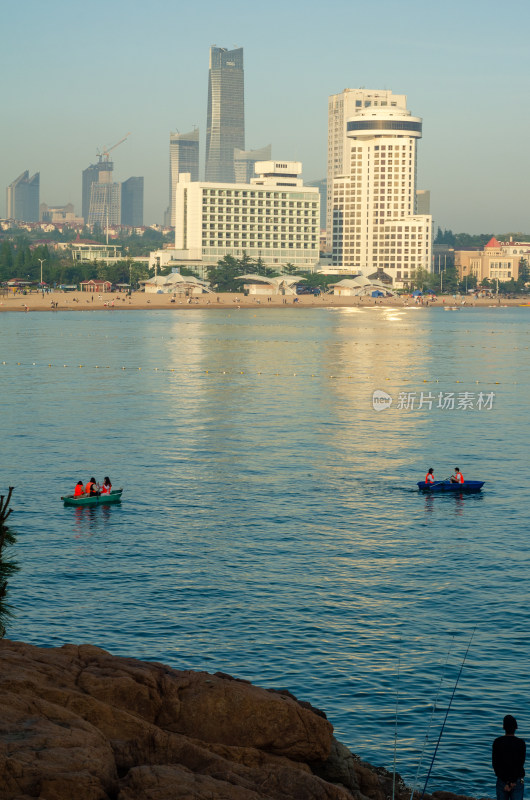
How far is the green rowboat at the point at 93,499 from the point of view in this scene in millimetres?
53500

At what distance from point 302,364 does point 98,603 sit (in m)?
97.5

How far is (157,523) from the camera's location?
166 feet

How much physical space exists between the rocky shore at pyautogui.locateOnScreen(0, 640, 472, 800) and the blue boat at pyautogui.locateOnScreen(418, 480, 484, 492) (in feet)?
117

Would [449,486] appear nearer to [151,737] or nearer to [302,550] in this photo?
[302,550]

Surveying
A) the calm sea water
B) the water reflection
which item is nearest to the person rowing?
the water reflection

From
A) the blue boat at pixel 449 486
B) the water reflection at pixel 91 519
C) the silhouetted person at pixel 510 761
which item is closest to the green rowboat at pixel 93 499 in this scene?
the water reflection at pixel 91 519

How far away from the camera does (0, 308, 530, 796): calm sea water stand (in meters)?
31.2

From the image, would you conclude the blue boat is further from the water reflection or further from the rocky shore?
the rocky shore

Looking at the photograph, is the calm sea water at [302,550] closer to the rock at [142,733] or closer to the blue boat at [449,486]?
the blue boat at [449,486]

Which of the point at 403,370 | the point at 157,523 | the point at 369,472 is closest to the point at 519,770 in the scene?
the point at 157,523

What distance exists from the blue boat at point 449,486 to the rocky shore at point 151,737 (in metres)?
35.6

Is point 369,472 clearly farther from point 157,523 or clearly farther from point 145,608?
point 145,608

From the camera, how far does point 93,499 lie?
53.6m

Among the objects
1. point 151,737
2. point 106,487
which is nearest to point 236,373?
point 106,487
